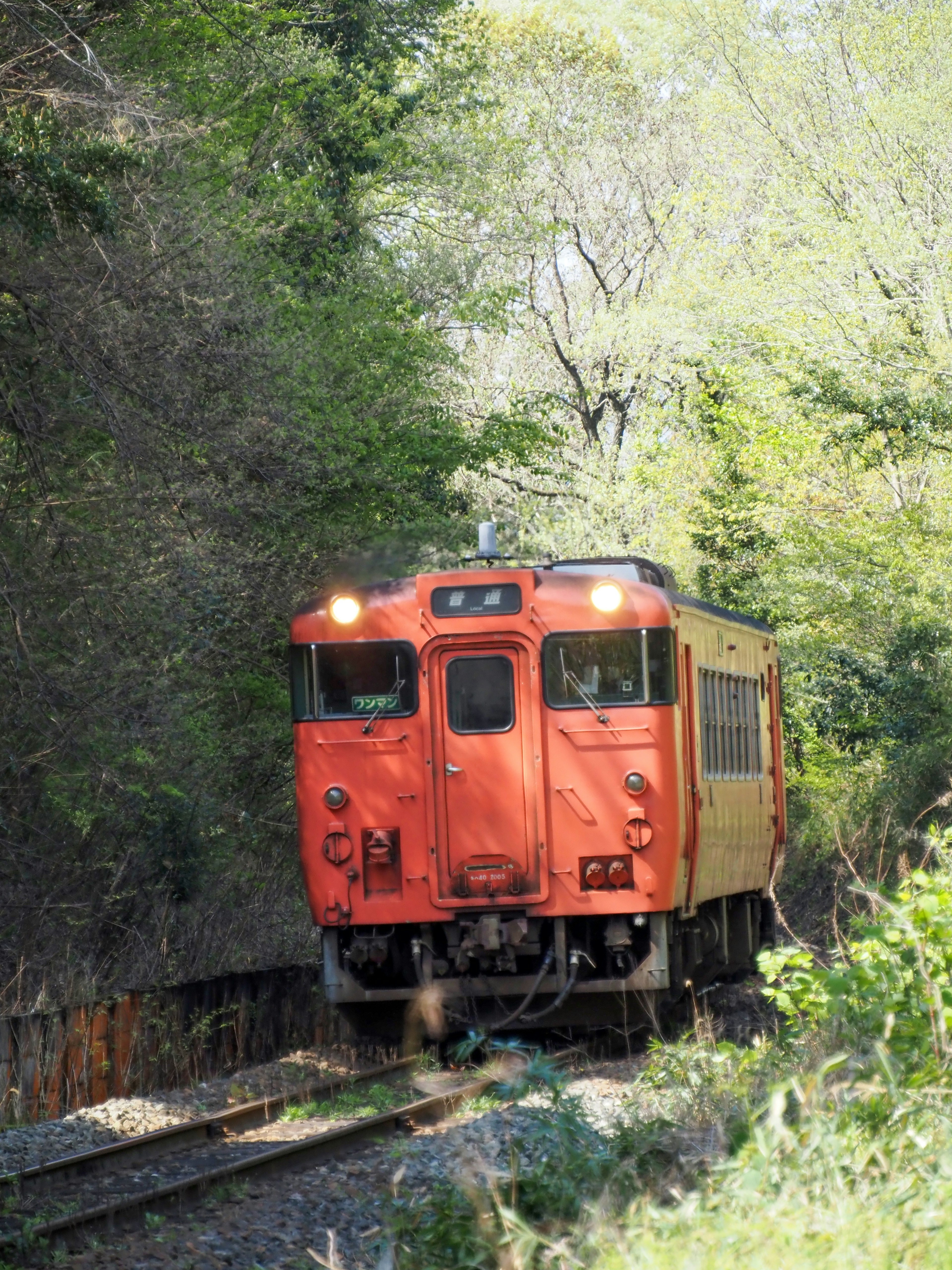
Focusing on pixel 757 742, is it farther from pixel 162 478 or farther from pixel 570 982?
pixel 162 478

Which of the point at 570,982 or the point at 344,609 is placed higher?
the point at 344,609

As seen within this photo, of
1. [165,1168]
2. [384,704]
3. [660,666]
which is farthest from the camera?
[384,704]

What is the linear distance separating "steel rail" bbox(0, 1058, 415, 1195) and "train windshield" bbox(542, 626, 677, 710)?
9.36ft

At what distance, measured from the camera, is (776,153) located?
2203 centimetres

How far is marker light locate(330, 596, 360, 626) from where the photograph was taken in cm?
1127

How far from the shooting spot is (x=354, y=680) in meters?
11.2

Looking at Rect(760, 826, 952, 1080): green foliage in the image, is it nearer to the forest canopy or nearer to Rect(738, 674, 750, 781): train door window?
the forest canopy

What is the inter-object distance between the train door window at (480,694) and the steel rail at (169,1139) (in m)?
2.40

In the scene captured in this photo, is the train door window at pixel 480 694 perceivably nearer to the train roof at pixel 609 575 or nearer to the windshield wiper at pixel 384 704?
the windshield wiper at pixel 384 704

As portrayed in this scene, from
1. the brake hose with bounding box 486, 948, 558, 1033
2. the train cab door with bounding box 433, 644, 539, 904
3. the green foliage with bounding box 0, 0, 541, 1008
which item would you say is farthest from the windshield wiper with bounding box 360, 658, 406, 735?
the green foliage with bounding box 0, 0, 541, 1008

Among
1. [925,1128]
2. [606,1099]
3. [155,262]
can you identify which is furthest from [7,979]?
[925,1128]

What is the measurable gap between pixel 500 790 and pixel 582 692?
0.84 meters

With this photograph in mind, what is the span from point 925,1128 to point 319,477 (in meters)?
12.7

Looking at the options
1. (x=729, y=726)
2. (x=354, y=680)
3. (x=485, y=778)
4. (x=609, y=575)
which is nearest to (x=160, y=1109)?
(x=485, y=778)
